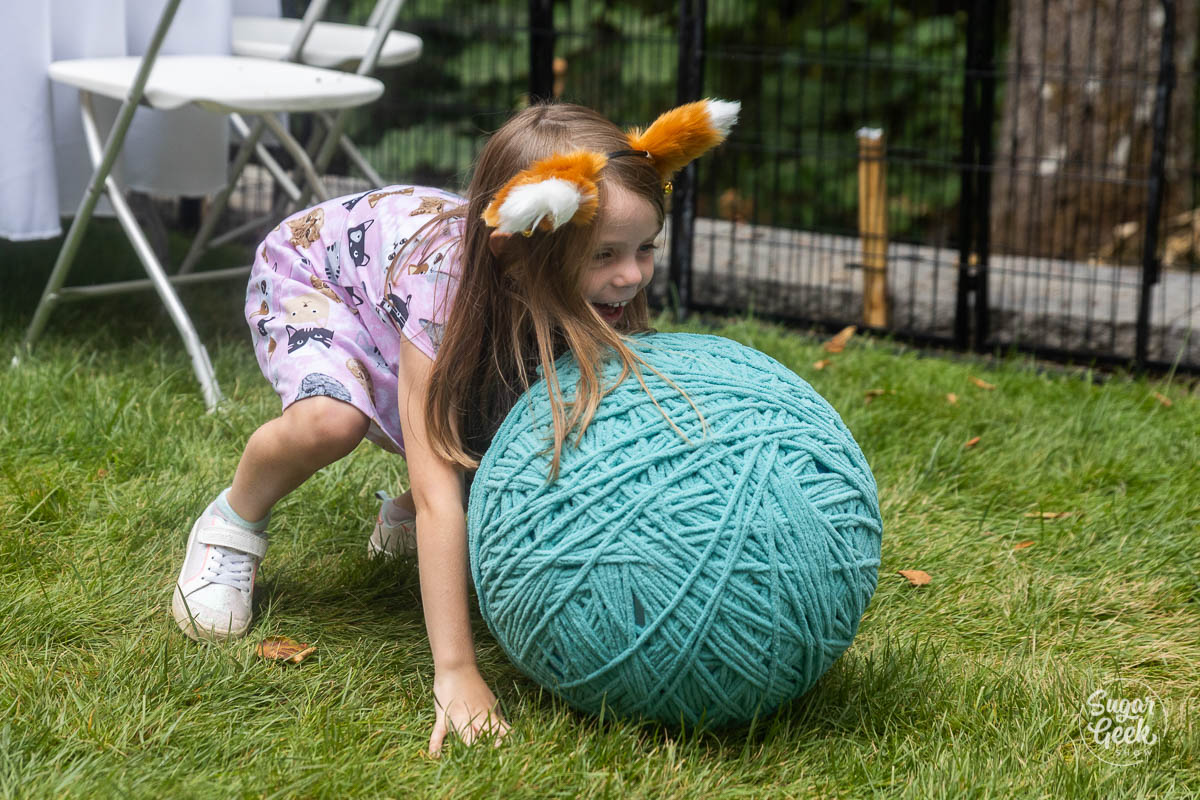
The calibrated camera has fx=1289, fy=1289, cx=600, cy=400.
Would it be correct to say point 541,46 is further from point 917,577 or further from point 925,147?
point 917,577

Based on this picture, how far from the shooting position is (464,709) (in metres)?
1.88

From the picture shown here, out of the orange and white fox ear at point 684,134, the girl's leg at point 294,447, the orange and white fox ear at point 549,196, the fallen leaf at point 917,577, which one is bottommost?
the fallen leaf at point 917,577

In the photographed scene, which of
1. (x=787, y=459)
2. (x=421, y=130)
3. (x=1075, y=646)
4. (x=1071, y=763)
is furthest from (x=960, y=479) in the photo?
(x=421, y=130)

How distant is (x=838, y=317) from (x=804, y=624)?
287cm

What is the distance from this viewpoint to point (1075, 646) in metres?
2.32

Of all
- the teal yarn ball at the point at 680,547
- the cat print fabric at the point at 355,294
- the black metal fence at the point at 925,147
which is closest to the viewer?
the teal yarn ball at the point at 680,547

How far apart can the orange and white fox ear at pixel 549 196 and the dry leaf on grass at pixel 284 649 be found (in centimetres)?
80

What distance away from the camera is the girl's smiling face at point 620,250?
1.87m

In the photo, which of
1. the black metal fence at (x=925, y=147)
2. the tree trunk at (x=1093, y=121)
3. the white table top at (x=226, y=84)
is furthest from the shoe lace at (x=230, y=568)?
the tree trunk at (x=1093, y=121)

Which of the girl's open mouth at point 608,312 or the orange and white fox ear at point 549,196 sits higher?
the orange and white fox ear at point 549,196

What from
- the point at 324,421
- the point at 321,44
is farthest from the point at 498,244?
the point at 321,44

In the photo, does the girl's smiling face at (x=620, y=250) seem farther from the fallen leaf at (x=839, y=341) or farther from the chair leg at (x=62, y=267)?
the fallen leaf at (x=839, y=341)

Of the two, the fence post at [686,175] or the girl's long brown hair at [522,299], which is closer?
the girl's long brown hair at [522,299]

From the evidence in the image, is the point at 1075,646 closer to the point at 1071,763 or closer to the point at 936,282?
the point at 1071,763
